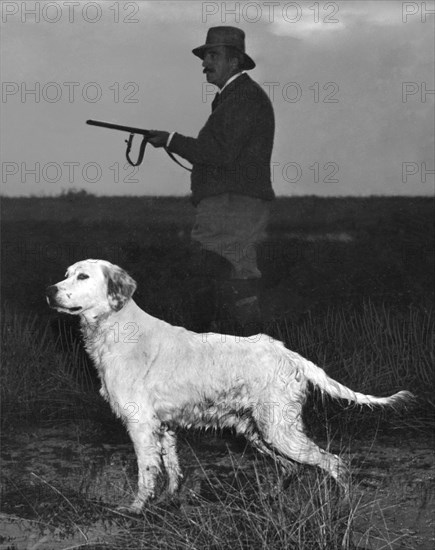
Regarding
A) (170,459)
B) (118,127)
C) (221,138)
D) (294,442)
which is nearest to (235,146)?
(221,138)

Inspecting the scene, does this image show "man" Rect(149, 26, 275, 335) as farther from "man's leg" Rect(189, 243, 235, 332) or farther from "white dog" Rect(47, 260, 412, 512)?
"white dog" Rect(47, 260, 412, 512)

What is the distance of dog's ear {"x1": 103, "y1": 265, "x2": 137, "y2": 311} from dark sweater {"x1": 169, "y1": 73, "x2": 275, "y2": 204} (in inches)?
44.7

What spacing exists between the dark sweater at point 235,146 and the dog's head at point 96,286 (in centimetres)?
115

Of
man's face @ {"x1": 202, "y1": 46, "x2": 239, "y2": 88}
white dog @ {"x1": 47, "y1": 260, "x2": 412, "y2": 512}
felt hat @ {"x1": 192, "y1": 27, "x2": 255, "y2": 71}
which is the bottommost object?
white dog @ {"x1": 47, "y1": 260, "x2": 412, "y2": 512}

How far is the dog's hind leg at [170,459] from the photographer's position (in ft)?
21.2

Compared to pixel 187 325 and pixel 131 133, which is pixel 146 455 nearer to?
pixel 187 325

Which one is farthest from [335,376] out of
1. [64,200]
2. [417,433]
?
[64,200]

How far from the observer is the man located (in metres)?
7.02

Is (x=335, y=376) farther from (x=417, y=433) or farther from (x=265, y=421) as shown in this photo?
(x=265, y=421)

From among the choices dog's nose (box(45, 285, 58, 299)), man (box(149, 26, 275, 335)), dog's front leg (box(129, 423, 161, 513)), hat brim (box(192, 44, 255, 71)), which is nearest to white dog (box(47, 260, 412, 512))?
dog's front leg (box(129, 423, 161, 513))

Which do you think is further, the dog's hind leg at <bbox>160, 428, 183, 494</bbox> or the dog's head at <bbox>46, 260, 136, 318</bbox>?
the dog's hind leg at <bbox>160, 428, 183, 494</bbox>

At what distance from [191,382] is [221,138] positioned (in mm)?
1757

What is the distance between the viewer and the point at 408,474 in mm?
7137

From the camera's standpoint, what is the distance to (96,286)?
6.29m
